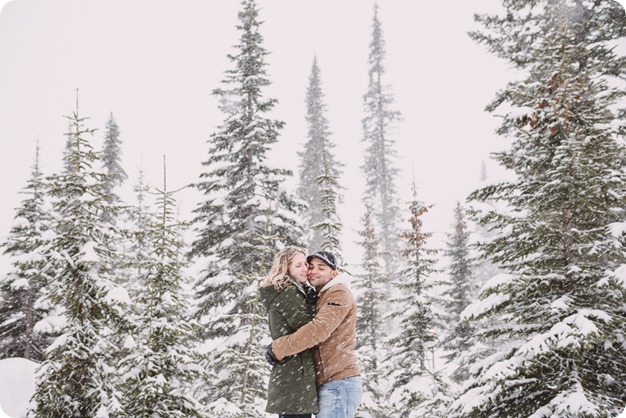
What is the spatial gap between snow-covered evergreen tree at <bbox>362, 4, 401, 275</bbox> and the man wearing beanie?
103ft

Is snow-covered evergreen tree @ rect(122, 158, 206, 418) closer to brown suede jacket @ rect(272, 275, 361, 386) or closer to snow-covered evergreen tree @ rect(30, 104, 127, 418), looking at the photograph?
snow-covered evergreen tree @ rect(30, 104, 127, 418)

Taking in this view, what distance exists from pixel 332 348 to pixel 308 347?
1.20 ft

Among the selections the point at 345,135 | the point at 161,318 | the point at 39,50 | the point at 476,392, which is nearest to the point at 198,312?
the point at 161,318

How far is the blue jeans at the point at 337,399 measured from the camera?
3.82 meters

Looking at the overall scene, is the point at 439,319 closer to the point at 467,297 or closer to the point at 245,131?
the point at 467,297

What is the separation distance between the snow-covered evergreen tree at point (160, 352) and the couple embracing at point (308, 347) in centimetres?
471

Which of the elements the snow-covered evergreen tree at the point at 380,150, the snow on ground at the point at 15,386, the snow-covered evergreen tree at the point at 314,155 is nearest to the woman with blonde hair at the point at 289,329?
the snow on ground at the point at 15,386

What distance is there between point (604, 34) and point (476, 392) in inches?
338

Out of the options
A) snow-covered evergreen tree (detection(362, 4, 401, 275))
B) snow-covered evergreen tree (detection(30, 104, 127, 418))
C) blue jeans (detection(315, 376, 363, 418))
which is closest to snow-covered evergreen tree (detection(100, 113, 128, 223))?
snow-covered evergreen tree (detection(30, 104, 127, 418))

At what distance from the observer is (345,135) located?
39281mm

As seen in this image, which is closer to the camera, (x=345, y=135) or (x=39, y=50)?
(x=39, y=50)

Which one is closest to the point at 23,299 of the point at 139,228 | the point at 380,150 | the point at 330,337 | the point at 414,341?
the point at 139,228

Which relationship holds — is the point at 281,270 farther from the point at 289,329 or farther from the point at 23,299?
the point at 23,299

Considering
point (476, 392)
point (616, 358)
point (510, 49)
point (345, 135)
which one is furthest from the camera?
point (345, 135)
